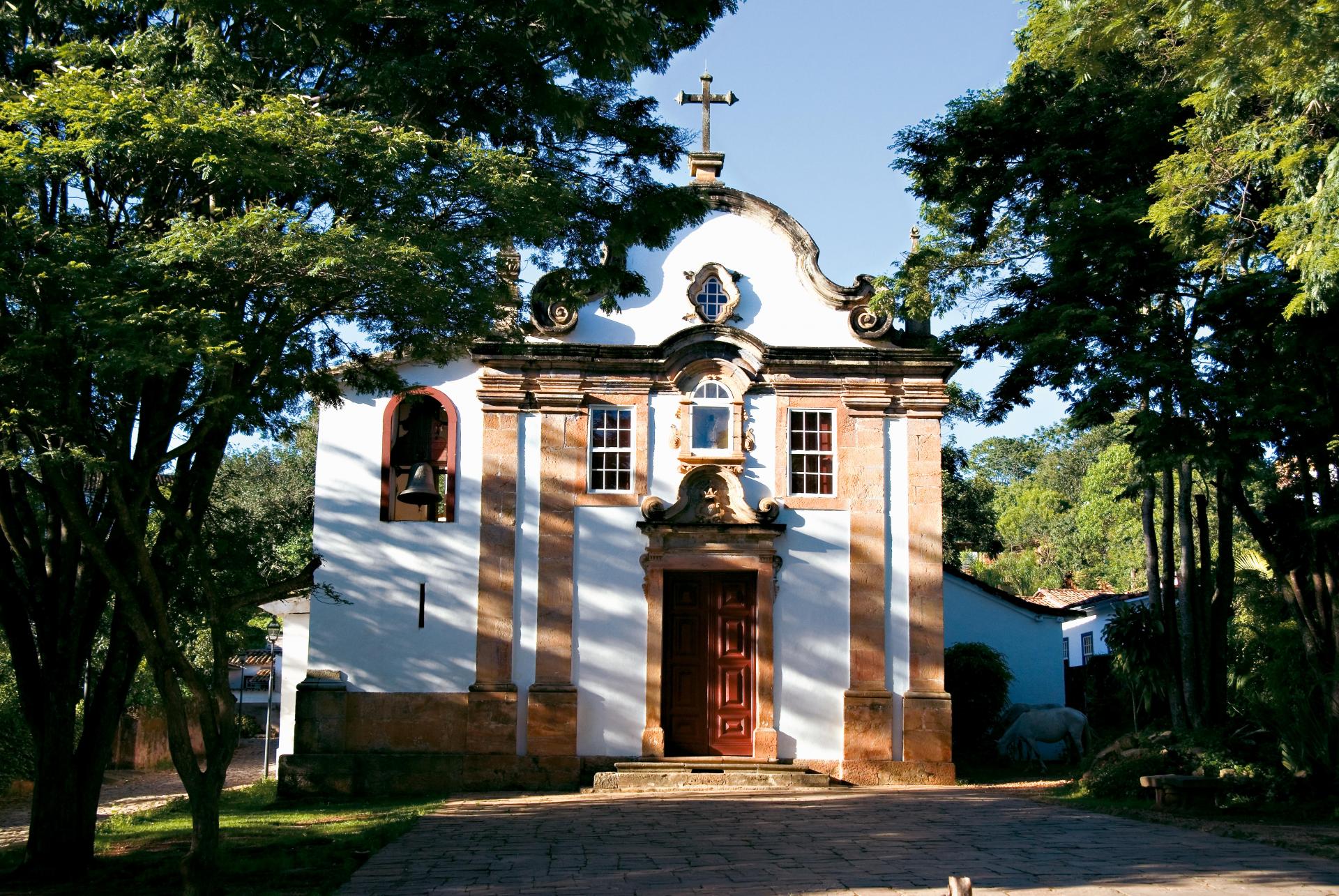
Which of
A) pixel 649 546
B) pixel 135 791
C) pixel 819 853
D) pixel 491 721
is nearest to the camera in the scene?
pixel 819 853

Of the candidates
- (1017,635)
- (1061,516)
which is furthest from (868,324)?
(1061,516)

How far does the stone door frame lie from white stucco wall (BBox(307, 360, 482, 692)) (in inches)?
94.2

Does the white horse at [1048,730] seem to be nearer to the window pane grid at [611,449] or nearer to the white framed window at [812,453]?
the white framed window at [812,453]

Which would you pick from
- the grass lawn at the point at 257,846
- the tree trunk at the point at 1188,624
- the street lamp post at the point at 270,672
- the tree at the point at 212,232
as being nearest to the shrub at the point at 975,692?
the tree trunk at the point at 1188,624

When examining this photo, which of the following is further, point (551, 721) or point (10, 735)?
point (10, 735)

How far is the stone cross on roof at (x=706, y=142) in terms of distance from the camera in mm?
18328

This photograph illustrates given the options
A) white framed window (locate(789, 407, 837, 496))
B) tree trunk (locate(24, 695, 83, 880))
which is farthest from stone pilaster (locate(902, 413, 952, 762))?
tree trunk (locate(24, 695, 83, 880))

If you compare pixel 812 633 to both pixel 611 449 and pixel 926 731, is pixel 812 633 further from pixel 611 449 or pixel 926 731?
pixel 611 449

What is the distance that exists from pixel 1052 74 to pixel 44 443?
40.1ft

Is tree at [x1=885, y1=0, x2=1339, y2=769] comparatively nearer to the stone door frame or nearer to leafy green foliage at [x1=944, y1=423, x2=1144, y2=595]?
the stone door frame

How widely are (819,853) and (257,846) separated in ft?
16.7

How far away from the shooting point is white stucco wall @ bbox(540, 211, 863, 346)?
687 inches

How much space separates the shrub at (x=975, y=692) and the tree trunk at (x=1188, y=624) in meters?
5.95

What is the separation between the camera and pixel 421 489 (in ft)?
52.5
